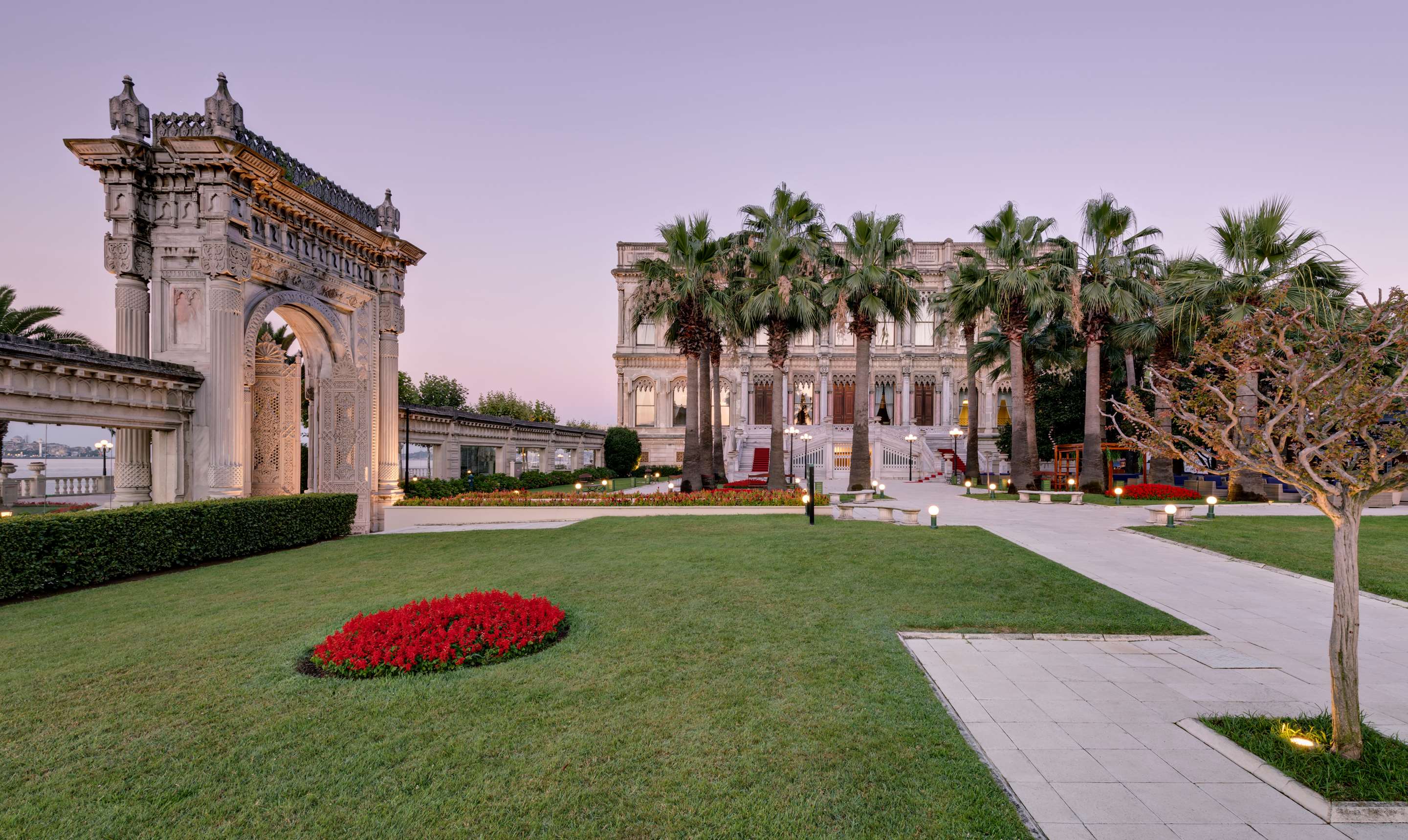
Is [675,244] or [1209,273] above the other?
[675,244]

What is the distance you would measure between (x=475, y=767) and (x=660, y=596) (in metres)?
4.33

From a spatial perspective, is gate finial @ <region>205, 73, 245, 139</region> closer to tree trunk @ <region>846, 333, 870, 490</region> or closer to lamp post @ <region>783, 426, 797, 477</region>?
tree trunk @ <region>846, 333, 870, 490</region>

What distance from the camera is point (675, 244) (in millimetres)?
22578

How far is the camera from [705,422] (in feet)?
80.3

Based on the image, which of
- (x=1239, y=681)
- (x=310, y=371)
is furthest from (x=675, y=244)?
(x=1239, y=681)

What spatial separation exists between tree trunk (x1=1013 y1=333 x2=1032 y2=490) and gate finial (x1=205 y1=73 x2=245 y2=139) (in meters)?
24.8

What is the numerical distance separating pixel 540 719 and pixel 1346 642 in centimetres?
529

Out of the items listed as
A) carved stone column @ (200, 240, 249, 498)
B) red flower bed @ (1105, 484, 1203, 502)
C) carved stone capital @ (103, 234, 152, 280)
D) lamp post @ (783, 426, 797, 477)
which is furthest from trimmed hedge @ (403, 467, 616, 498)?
red flower bed @ (1105, 484, 1203, 502)

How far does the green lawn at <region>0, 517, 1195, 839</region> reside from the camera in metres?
3.29

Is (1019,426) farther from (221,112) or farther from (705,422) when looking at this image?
(221,112)

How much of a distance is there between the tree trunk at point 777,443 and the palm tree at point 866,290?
310cm

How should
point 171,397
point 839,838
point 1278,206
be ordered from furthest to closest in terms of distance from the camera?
1. point 1278,206
2. point 171,397
3. point 839,838

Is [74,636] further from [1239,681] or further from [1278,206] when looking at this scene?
[1278,206]

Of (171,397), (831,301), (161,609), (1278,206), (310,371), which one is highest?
(1278,206)
